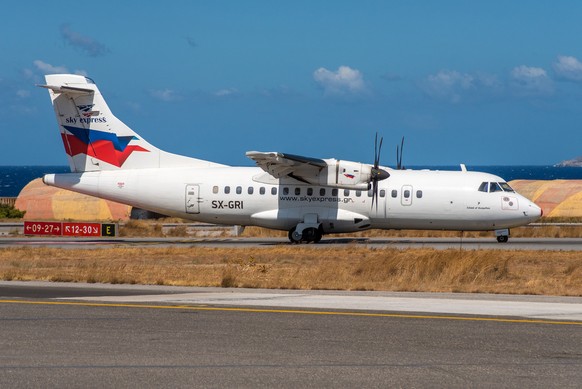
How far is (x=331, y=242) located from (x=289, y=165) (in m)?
4.33

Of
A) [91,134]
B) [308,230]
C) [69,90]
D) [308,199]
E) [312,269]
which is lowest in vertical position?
[312,269]

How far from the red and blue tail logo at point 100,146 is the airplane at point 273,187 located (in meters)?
0.04

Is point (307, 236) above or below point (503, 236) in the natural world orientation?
below

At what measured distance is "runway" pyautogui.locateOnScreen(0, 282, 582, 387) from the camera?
10.3m

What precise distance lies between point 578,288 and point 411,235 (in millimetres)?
24839

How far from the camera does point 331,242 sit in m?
39.9

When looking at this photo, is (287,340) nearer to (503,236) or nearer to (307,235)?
(307,235)

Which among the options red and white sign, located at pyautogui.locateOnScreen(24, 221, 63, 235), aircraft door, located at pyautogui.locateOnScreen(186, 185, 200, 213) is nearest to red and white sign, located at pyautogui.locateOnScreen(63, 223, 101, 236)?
red and white sign, located at pyautogui.locateOnScreen(24, 221, 63, 235)

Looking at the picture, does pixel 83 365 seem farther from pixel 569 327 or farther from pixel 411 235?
pixel 411 235

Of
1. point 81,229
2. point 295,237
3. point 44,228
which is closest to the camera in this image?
point 295,237

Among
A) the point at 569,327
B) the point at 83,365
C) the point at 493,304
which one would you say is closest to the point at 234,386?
the point at 83,365

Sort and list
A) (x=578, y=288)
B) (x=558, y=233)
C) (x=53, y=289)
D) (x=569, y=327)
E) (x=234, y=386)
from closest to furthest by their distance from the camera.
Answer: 1. (x=234, y=386)
2. (x=569, y=327)
3. (x=53, y=289)
4. (x=578, y=288)
5. (x=558, y=233)

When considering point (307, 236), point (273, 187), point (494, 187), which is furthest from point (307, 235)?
point (494, 187)

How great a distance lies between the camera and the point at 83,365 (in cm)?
1088
